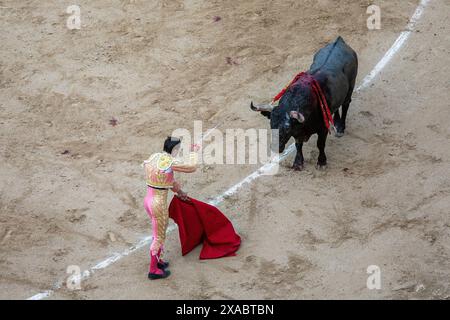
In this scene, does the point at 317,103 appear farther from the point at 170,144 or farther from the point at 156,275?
the point at 156,275

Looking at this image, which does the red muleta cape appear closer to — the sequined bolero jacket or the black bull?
the sequined bolero jacket

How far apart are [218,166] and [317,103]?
1379 millimetres

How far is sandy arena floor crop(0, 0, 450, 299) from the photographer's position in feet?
25.2

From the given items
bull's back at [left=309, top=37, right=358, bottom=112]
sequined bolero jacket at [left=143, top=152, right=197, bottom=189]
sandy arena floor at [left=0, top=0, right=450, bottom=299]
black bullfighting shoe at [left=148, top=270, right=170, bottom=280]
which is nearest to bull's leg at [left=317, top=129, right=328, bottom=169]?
sandy arena floor at [left=0, top=0, right=450, bottom=299]

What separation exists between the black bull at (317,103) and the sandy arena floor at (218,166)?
0.41 m

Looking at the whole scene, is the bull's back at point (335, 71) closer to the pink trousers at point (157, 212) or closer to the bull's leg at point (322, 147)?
the bull's leg at point (322, 147)

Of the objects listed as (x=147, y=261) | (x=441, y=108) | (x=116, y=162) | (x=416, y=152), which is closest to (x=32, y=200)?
(x=116, y=162)

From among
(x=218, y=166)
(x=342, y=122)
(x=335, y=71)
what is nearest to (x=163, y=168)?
(x=218, y=166)

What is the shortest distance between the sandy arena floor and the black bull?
0.41m

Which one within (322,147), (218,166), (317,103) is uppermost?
(317,103)

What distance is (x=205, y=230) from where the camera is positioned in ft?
25.8

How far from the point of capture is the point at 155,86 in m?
10.6

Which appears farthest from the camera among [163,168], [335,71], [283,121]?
[335,71]

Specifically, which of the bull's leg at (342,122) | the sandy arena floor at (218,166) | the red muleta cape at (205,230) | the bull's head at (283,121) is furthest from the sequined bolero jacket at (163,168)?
the bull's leg at (342,122)
